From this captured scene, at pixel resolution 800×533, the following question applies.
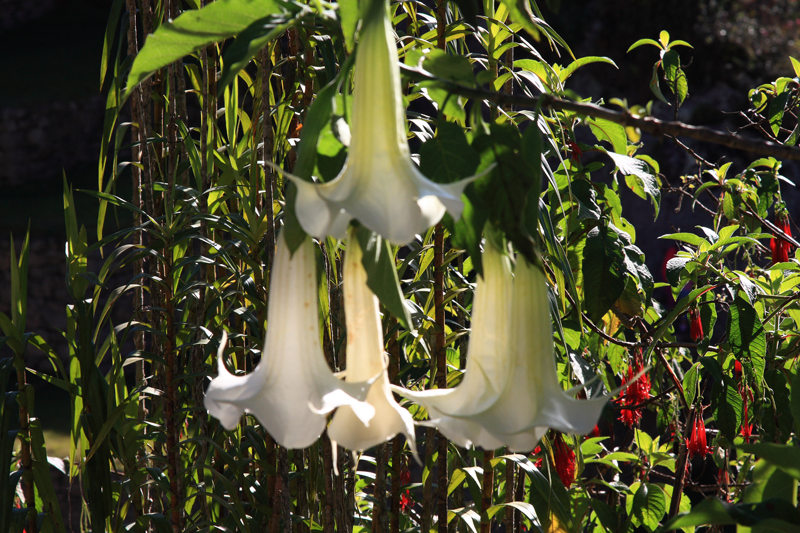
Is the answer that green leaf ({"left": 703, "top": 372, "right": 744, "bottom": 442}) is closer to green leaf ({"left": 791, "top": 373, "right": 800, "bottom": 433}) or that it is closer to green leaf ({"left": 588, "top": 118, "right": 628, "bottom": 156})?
green leaf ({"left": 588, "top": 118, "right": 628, "bottom": 156})

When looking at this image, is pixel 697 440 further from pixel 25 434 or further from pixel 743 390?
pixel 25 434

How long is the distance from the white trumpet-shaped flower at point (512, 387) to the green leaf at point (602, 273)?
1.14ft

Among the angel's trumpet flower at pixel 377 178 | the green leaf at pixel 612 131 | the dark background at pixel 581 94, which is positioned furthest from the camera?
the dark background at pixel 581 94

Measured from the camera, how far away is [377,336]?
0.32 m

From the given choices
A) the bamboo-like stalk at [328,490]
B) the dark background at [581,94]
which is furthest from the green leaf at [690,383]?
the dark background at [581,94]

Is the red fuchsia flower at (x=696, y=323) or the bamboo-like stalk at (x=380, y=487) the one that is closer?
the bamboo-like stalk at (x=380, y=487)

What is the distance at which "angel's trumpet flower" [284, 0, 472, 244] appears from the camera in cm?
26

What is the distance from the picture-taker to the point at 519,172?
298 mm

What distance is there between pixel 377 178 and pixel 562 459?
57 cm

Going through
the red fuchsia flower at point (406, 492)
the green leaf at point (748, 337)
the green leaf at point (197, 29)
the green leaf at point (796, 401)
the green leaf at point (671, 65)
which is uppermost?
the green leaf at point (671, 65)

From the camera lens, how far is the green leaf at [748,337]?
0.69 meters

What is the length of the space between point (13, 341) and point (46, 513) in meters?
0.21

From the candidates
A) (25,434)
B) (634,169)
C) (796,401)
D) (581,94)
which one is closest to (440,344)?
(634,169)

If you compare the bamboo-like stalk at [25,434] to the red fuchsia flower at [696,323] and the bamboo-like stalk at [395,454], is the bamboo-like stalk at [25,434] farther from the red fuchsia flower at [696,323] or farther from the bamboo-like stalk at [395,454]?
the red fuchsia flower at [696,323]
